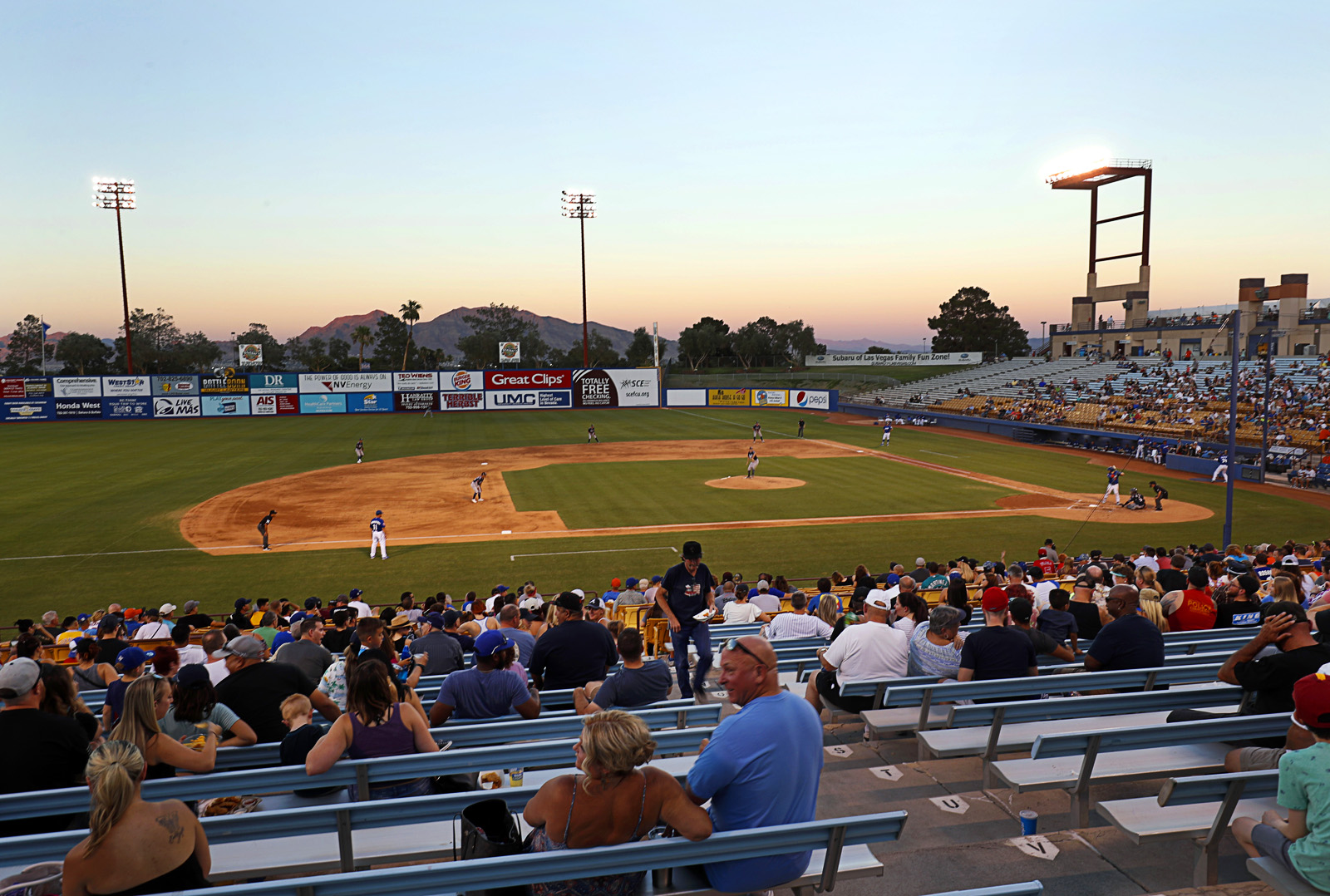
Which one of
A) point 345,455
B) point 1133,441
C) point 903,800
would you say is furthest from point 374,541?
point 1133,441

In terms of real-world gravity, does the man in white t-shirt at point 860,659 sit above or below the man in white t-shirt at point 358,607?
above

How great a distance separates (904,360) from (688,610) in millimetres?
113311

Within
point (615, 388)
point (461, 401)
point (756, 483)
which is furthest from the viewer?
point (615, 388)

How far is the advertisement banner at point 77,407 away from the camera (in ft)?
220

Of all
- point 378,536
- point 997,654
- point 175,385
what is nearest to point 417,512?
point 378,536

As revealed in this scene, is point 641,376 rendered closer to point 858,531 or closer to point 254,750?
point 858,531

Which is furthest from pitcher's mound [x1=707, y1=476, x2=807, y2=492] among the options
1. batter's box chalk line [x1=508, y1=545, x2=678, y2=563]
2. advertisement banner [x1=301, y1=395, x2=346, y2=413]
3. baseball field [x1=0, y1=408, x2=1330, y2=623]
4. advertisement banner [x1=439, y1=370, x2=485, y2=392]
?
advertisement banner [x1=301, y1=395, x2=346, y2=413]

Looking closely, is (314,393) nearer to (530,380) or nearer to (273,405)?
(273,405)

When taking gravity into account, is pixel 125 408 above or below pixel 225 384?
below

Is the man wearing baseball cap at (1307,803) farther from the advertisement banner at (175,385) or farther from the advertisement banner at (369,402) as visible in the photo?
the advertisement banner at (175,385)

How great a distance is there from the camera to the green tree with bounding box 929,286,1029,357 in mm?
133625

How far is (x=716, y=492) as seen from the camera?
A: 109 ft

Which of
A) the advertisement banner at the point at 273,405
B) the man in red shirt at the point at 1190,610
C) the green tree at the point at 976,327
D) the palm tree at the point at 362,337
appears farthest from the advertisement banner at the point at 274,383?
the green tree at the point at 976,327

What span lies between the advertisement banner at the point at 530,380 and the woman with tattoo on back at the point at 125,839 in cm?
7293
